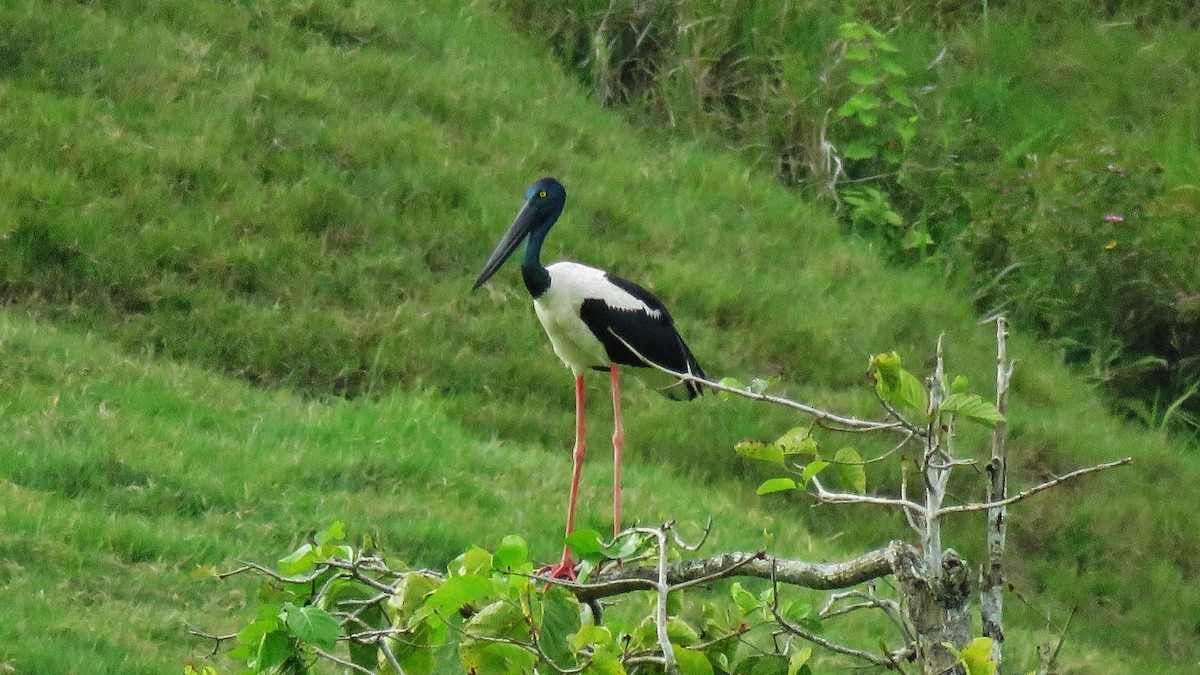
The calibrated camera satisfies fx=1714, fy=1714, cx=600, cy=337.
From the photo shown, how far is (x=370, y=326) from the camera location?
8.60 m

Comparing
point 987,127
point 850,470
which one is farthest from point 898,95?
point 850,470

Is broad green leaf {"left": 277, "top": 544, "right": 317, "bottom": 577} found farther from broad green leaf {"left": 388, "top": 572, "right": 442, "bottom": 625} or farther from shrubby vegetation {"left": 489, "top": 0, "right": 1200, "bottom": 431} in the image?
shrubby vegetation {"left": 489, "top": 0, "right": 1200, "bottom": 431}

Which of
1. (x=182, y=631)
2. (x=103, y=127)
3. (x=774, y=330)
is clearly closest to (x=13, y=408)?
(x=182, y=631)

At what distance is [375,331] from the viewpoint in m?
8.59

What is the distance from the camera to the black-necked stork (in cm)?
629

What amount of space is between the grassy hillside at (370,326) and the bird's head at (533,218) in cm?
110

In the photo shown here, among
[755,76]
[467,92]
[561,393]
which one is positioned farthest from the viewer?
[755,76]

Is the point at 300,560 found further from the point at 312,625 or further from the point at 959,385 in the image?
the point at 959,385

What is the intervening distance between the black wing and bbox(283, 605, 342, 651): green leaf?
11.0ft

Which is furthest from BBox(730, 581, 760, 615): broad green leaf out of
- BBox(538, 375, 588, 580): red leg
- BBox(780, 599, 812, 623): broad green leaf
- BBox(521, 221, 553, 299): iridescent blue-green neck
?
BBox(521, 221, 553, 299): iridescent blue-green neck

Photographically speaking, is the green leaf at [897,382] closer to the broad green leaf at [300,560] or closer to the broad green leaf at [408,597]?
the broad green leaf at [408,597]

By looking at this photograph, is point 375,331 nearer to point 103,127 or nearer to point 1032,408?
point 103,127

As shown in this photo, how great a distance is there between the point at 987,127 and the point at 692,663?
9554 mm

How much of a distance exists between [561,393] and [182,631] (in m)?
3.48
